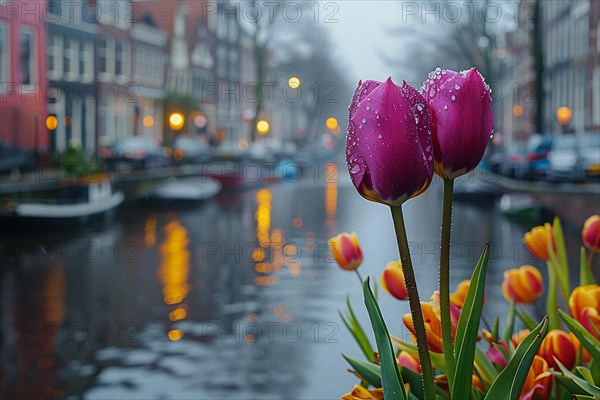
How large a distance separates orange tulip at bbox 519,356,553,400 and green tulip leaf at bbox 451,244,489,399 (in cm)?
16

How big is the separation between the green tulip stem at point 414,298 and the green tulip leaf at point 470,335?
0.13 ft

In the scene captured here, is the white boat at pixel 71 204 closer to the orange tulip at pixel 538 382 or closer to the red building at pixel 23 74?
the red building at pixel 23 74

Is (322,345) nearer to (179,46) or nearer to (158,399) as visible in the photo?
(158,399)

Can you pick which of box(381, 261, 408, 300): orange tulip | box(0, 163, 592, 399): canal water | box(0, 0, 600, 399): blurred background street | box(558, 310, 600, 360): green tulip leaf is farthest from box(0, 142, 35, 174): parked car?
box(558, 310, 600, 360): green tulip leaf

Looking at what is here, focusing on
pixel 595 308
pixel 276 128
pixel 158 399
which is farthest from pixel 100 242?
pixel 276 128

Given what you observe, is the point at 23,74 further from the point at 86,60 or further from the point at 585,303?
the point at 585,303

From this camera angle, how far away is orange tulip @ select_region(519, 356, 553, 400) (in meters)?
1.18

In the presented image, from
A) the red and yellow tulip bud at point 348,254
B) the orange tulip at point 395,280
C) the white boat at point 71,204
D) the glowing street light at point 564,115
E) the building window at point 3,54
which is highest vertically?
the building window at point 3,54

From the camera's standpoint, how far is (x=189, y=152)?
113 feet

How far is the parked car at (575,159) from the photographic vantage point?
20750 millimetres

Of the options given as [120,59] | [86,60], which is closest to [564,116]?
[86,60]

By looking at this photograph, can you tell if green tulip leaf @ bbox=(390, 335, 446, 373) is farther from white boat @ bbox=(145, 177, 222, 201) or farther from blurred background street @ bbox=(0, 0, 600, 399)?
white boat @ bbox=(145, 177, 222, 201)

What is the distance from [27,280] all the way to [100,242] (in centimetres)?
405

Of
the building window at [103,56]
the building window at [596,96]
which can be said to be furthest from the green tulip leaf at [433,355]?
the building window at [103,56]
